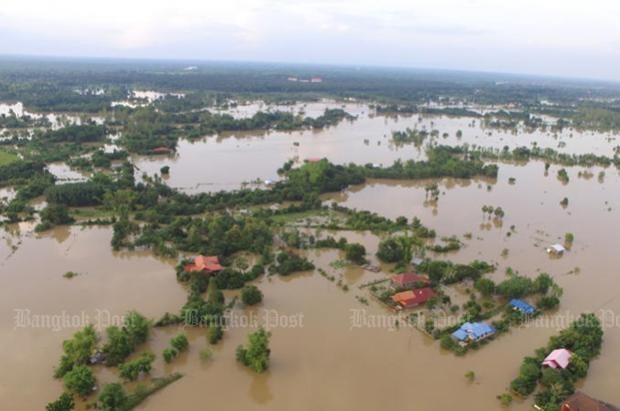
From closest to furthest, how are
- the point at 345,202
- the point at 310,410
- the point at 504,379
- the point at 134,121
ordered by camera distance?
1. the point at 310,410
2. the point at 504,379
3. the point at 345,202
4. the point at 134,121

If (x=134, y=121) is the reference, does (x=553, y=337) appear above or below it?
below

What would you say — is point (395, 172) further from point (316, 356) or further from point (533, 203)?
point (316, 356)

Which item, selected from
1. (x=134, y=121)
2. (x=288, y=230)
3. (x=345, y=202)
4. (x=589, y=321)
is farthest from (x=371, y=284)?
(x=134, y=121)

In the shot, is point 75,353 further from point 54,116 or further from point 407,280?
point 54,116

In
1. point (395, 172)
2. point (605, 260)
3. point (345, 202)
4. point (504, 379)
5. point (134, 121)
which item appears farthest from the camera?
point (134, 121)

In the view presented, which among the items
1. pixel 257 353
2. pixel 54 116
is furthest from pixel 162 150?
pixel 257 353

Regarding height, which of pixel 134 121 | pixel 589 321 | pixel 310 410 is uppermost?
pixel 134 121

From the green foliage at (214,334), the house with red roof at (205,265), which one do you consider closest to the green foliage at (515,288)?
the green foliage at (214,334)
